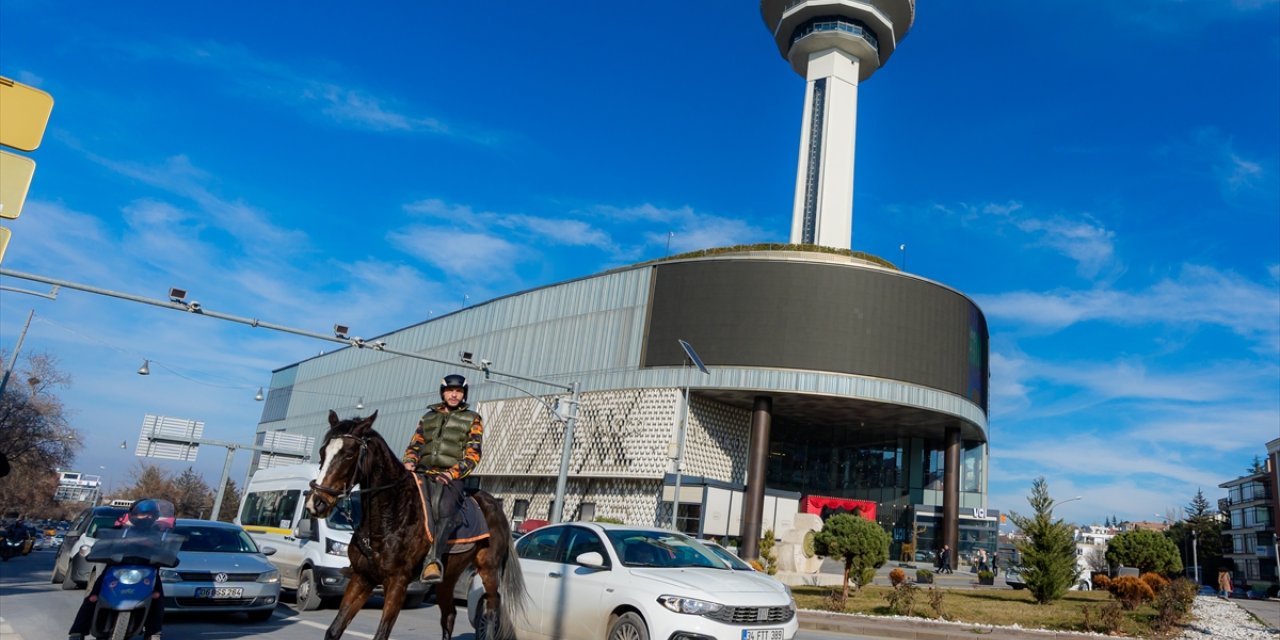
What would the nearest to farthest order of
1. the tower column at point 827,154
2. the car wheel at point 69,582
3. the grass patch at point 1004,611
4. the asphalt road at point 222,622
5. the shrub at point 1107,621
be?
1. the asphalt road at point 222,622
2. the car wheel at point 69,582
3. the shrub at point 1107,621
4. the grass patch at point 1004,611
5. the tower column at point 827,154

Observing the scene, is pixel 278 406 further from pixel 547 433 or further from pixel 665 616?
pixel 665 616

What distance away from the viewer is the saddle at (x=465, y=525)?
6.71 m

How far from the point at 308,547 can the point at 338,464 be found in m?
7.63

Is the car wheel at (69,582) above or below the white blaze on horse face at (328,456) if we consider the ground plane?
below

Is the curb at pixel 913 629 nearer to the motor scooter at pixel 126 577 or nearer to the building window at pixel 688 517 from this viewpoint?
the motor scooter at pixel 126 577

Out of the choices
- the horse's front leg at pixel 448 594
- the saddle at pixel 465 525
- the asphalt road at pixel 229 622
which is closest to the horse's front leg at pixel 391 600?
the saddle at pixel 465 525

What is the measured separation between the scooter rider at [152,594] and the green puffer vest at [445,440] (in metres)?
2.23

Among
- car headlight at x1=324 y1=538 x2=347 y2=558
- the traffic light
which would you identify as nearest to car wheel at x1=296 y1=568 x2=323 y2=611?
car headlight at x1=324 y1=538 x2=347 y2=558

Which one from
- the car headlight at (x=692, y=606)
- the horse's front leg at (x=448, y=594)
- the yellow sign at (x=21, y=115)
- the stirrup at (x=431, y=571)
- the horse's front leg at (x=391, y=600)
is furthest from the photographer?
the horse's front leg at (x=448, y=594)

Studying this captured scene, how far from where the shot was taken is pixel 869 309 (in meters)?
45.5

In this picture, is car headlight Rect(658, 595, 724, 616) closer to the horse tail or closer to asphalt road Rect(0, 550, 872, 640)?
the horse tail

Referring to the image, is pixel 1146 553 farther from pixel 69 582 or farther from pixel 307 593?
pixel 69 582

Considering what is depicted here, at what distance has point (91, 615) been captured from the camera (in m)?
6.43

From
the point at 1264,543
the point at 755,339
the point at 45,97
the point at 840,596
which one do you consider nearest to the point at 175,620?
the point at 45,97
